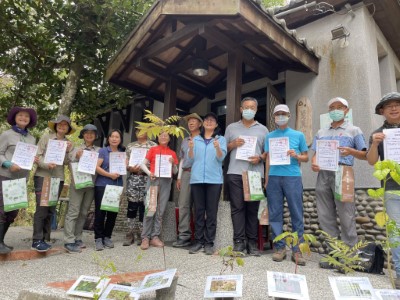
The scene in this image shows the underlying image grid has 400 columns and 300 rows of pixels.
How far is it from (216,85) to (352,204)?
427cm

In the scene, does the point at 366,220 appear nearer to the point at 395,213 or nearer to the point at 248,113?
the point at 395,213

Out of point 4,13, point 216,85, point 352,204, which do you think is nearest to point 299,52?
point 216,85

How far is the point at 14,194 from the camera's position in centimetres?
372

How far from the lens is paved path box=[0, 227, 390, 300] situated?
255 cm

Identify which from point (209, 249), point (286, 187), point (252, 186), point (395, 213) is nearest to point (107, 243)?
point (209, 249)

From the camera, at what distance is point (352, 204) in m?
3.55

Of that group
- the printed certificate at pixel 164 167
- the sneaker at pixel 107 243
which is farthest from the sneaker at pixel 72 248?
the printed certificate at pixel 164 167

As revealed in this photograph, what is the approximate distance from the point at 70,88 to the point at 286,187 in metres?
4.89

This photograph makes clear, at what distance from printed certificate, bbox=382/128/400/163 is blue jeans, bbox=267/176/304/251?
3.51 ft

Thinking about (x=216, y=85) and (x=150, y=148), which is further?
(x=216, y=85)

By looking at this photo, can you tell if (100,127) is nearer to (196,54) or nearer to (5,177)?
(196,54)

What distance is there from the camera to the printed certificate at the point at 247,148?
13.3 ft

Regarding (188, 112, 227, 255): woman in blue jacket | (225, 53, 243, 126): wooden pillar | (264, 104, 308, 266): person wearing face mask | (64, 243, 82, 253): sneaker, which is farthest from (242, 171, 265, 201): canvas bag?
(64, 243, 82, 253): sneaker

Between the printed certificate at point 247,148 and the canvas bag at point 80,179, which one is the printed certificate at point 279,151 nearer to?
the printed certificate at point 247,148
